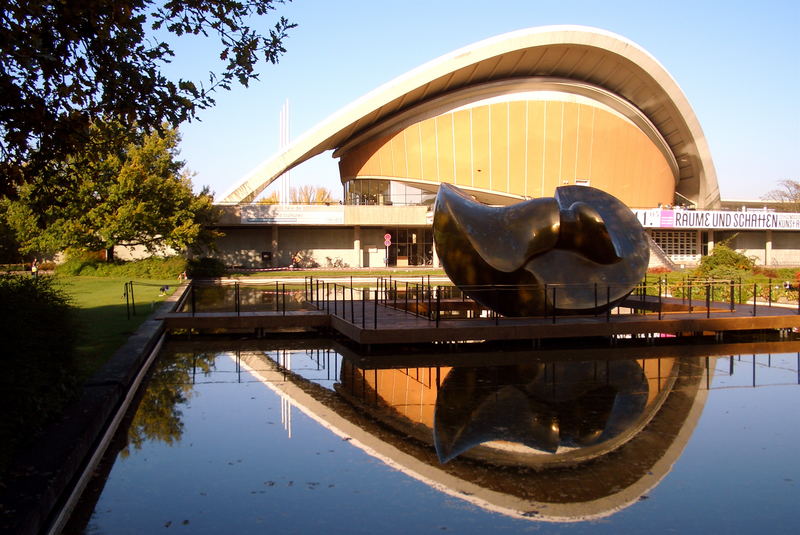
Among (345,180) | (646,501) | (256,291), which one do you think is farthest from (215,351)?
(345,180)

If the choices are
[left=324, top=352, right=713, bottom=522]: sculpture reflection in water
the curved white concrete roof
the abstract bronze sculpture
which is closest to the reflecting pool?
[left=324, top=352, right=713, bottom=522]: sculpture reflection in water

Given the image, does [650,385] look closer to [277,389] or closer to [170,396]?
[277,389]

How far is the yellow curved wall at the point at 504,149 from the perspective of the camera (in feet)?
172

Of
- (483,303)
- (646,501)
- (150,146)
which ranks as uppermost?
(150,146)

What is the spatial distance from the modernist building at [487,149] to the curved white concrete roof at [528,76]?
99 mm

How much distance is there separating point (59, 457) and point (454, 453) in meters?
4.00

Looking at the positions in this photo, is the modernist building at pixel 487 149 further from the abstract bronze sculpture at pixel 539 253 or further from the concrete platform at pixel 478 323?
the abstract bronze sculpture at pixel 539 253

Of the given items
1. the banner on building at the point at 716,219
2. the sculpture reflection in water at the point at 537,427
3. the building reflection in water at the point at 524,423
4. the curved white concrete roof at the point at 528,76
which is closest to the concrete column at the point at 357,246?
the curved white concrete roof at the point at 528,76

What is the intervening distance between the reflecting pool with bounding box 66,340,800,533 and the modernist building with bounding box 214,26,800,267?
1450 inches

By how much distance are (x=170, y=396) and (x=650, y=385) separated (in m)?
7.68

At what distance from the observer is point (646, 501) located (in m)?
6.51

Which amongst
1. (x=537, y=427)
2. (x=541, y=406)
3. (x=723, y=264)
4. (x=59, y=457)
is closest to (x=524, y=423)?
(x=537, y=427)

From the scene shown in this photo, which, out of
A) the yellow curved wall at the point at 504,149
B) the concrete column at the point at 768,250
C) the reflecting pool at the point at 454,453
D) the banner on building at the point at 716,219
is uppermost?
the yellow curved wall at the point at 504,149

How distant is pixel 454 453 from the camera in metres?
7.84
